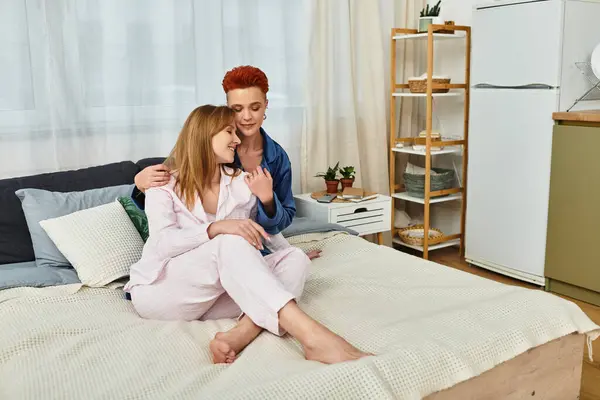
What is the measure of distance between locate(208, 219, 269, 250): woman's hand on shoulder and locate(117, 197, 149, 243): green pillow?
559 millimetres

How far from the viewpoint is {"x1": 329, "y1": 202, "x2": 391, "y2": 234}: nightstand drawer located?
3.43 metres

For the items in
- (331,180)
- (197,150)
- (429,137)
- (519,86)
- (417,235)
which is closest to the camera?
(197,150)

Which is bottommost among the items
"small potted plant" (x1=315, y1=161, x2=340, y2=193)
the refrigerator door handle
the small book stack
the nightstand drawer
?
the nightstand drawer

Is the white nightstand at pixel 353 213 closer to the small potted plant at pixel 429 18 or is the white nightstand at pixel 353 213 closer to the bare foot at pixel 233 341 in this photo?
the small potted plant at pixel 429 18

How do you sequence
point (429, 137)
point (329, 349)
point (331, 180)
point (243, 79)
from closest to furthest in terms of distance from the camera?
1. point (329, 349)
2. point (243, 79)
3. point (331, 180)
4. point (429, 137)

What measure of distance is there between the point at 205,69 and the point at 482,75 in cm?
153

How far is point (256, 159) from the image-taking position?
2.52 meters

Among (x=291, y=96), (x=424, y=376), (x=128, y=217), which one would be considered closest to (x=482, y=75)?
(x=291, y=96)

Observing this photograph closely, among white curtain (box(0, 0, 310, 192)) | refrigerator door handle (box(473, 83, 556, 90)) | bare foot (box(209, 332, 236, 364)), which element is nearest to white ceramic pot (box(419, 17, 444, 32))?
refrigerator door handle (box(473, 83, 556, 90))

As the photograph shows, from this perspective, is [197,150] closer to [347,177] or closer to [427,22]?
[347,177]

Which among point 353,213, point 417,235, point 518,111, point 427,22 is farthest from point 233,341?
point 427,22

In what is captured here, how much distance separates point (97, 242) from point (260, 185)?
0.67 meters

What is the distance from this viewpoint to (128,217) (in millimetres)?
2523

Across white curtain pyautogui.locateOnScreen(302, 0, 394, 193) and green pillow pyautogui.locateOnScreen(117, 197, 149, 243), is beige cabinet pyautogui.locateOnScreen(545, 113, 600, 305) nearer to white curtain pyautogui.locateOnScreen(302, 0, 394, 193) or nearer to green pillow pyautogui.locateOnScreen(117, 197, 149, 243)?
white curtain pyautogui.locateOnScreen(302, 0, 394, 193)
